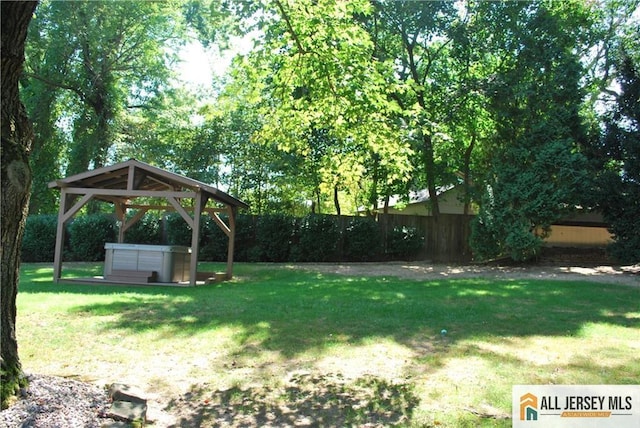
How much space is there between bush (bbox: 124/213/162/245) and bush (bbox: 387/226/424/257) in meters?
9.23

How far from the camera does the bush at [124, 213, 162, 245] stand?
19.6 m

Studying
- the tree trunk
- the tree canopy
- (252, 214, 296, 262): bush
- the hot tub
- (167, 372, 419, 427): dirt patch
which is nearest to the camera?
the tree trunk

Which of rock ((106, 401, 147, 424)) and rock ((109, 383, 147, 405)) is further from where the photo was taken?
rock ((109, 383, 147, 405))

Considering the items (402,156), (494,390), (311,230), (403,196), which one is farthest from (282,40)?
(403,196)

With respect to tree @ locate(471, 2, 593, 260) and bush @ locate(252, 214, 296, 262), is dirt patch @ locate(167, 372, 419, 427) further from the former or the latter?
bush @ locate(252, 214, 296, 262)

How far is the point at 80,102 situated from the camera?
2530cm

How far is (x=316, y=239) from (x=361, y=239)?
176 centimetres

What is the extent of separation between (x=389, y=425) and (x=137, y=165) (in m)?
9.84

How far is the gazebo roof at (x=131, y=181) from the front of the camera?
1186 cm

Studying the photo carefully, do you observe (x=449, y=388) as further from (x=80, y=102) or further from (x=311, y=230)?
(x=80, y=102)

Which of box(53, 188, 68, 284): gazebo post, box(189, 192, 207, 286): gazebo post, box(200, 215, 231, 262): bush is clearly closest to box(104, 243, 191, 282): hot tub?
box(189, 192, 207, 286): gazebo post


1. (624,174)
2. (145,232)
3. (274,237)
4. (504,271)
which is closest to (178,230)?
(145,232)

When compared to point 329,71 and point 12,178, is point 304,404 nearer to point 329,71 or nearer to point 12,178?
point 12,178

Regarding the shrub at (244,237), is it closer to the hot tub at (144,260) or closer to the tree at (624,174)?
the hot tub at (144,260)
